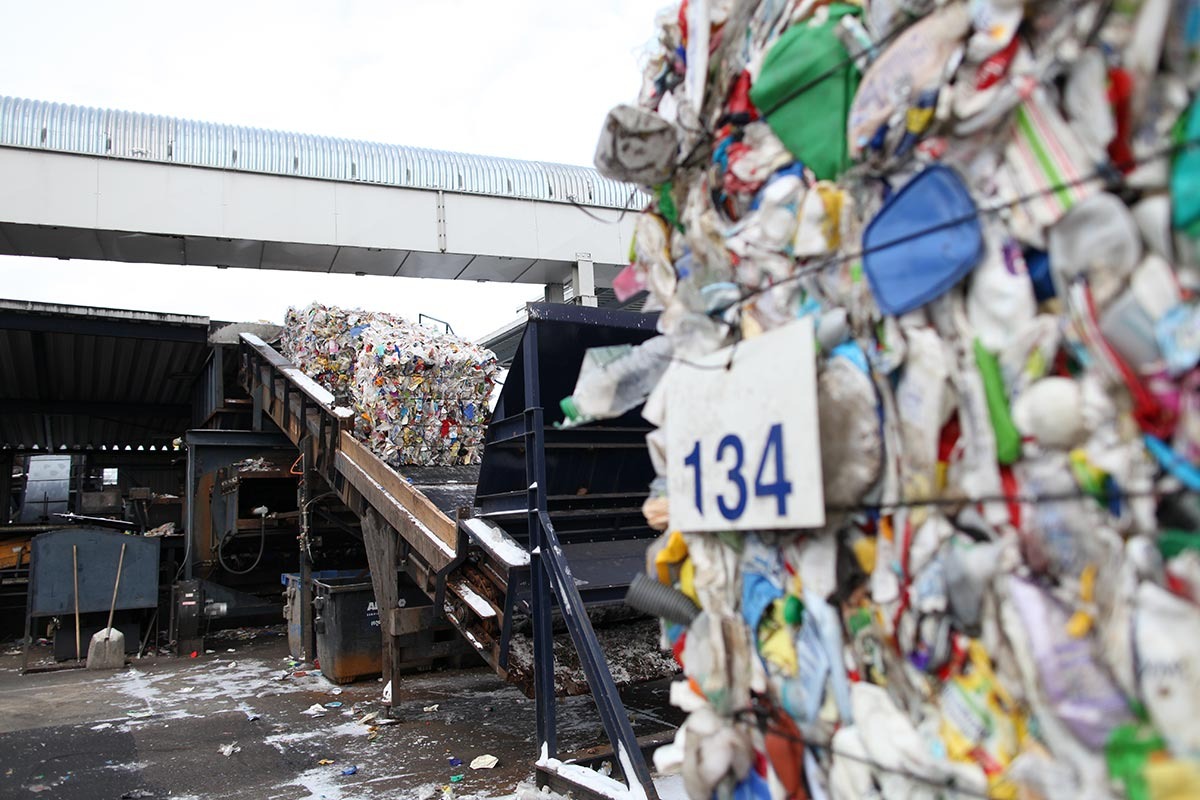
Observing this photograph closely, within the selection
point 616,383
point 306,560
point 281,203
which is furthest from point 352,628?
point 281,203

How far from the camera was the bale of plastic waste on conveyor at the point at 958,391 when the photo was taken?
42.1 inches

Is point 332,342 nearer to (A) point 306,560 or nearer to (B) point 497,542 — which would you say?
(A) point 306,560

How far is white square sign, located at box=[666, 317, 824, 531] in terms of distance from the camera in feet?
5.26

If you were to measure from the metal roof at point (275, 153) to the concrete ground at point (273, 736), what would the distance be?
26.0ft

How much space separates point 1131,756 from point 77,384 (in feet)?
59.5

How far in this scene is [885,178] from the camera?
1538mm

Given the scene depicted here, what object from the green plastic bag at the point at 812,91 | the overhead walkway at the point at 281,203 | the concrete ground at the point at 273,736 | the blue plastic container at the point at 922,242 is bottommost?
the concrete ground at the point at 273,736

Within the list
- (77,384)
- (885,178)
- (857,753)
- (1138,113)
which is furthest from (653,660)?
(77,384)

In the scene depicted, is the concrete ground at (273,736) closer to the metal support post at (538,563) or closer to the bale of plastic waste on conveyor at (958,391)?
the metal support post at (538,563)

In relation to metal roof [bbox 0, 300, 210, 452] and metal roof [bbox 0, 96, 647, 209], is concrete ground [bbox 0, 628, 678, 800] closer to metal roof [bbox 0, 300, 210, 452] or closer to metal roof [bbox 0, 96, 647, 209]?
metal roof [bbox 0, 300, 210, 452]

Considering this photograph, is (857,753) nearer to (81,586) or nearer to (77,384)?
(81,586)

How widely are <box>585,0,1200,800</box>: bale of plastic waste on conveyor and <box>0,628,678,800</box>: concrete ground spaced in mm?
3236

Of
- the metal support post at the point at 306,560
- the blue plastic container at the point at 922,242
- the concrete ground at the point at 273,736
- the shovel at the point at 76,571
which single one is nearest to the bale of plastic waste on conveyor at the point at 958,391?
Answer: the blue plastic container at the point at 922,242

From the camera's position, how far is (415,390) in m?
8.62
